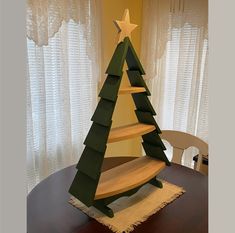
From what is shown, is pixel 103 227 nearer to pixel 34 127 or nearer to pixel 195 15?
pixel 34 127

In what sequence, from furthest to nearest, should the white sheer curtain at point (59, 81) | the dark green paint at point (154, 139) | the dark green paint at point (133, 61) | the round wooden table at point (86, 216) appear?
the white sheer curtain at point (59, 81)
the dark green paint at point (154, 139)
the dark green paint at point (133, 61)
the round wooden table at point (86, 216)

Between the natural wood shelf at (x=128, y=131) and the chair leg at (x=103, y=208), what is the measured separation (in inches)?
10.5

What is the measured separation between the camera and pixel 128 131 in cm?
109

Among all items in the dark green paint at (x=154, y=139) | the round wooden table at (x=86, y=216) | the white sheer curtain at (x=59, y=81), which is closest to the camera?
the round wooden table at (x=86, y=216)

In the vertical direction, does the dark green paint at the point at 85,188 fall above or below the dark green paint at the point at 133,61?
below

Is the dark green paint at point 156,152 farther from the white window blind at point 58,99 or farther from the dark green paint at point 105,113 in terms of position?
the white window blind at point 58,99

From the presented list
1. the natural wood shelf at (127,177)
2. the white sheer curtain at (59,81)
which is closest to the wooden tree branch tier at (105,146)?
the natural wood shelf at (127,177)

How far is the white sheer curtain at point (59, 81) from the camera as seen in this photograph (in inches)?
69.4

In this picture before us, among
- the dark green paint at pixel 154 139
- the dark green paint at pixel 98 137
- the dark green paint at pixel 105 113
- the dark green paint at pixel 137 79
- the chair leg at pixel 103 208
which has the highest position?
the dark green paint at pixel 137 79

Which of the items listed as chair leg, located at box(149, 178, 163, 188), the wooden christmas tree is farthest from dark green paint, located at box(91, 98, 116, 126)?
chair leg, located at box(149, 178, 163, 188)

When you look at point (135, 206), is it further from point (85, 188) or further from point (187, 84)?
point (187, 84)

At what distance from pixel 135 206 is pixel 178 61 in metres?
1.63

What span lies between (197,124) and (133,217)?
152cm

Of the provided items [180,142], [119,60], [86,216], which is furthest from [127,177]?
[180,142]
